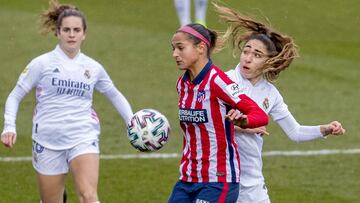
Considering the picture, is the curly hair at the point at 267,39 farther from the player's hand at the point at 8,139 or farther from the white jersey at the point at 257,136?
the player's hand at the point at 8,139

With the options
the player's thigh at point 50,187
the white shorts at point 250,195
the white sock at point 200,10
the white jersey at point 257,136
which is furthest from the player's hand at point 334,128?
the white sock at point 200,10

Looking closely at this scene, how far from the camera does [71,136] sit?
973 cm

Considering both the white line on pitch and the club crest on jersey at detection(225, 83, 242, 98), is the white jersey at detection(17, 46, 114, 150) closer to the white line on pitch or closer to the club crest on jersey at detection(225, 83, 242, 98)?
the club crest on jersey at detection(225, 83, 242, 98)

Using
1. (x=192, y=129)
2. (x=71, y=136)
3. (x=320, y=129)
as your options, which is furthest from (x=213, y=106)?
(x=71, y=136)

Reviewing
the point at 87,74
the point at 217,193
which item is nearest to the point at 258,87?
the point at 217,193

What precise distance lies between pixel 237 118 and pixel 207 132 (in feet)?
1.75

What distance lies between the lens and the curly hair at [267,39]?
8.96 m

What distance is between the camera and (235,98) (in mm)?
8117

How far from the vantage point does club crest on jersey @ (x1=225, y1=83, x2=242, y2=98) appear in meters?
8.12

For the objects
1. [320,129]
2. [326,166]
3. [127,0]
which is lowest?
[326,166]

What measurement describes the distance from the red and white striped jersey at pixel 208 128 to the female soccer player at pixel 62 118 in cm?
161

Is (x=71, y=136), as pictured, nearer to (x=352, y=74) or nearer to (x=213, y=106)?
(x=213, y=106)

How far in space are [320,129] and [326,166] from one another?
14.0ft

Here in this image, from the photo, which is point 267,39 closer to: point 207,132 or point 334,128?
point 334,128
